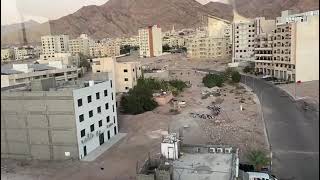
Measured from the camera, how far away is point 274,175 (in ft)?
14.9

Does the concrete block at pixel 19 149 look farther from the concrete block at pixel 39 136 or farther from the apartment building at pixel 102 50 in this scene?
the apartment building at pixel 102 50

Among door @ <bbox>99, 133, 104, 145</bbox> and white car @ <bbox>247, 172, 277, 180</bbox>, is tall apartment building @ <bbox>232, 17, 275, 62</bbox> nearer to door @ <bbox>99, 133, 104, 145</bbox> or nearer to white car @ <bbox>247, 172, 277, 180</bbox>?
door @ <bbox>99, 133, 104, 145</bbox>

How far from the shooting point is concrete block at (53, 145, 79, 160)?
597cm

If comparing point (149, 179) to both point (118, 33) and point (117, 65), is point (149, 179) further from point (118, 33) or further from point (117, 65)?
point (118, 33)

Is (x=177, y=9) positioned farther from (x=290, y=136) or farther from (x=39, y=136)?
(x=39, y=136)

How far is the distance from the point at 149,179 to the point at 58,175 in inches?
107

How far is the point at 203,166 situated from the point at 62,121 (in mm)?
3318

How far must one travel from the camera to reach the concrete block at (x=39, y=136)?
602 cm

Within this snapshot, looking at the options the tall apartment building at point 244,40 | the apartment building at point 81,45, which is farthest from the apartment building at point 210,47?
the apartment building at point 81,45

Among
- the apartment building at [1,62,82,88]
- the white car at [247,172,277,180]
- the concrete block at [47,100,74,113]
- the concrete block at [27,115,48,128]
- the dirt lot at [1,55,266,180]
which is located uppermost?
the apartment building at [1,62,82,88]

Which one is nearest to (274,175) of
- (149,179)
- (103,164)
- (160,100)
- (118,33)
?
(149,179)

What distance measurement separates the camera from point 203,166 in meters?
3.46

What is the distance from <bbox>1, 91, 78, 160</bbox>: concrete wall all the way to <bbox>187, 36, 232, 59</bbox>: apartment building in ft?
62.1

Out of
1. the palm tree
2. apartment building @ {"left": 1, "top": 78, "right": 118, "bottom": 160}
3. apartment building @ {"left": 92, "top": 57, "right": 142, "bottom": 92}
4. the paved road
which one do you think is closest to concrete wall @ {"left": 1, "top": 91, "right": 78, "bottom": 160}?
apartment building @ {"left": 1, "top": 78, "right": 118, "bottom": 160}
